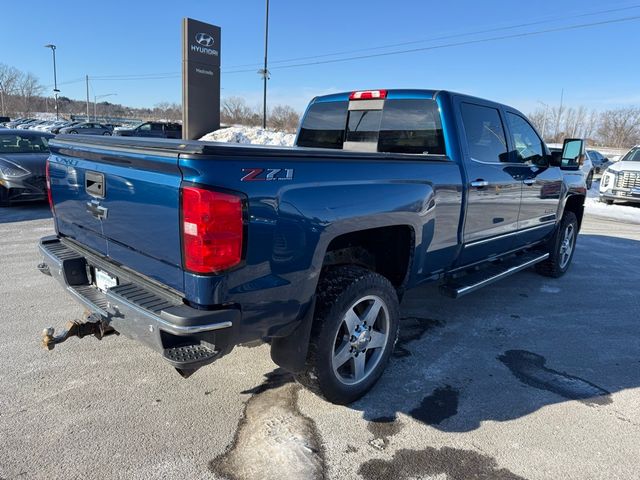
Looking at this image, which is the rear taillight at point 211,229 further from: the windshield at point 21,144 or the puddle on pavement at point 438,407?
the windshield at point 21,144

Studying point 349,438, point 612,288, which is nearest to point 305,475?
point 349,438

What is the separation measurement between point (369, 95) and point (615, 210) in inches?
491

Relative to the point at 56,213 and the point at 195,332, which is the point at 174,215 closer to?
the point at 195,332

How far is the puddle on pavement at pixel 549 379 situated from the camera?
3295mm

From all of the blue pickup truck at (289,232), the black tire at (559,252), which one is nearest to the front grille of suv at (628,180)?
the black tire at (559,252)

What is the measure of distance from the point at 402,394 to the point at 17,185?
8.81 meters

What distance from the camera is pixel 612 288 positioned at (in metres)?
5.83

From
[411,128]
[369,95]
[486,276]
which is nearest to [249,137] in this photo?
[369,95]

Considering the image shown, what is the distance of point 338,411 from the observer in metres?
2.98

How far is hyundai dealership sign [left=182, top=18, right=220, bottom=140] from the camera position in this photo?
23.6 metres

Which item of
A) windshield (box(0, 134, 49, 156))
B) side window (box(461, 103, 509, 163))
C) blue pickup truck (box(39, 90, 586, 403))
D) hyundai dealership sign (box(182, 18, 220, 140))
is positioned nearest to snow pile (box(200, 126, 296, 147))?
hyundai dealership sign (box(182, 18, 220, 140))

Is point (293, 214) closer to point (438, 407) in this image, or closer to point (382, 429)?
point (382, 429)

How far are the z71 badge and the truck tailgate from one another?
1.08 ft

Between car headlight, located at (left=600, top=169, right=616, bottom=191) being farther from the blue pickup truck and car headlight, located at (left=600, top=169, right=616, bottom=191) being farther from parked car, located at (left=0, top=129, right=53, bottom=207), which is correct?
parked car, located at (left=0, top=129, right=53, bottom=207)
